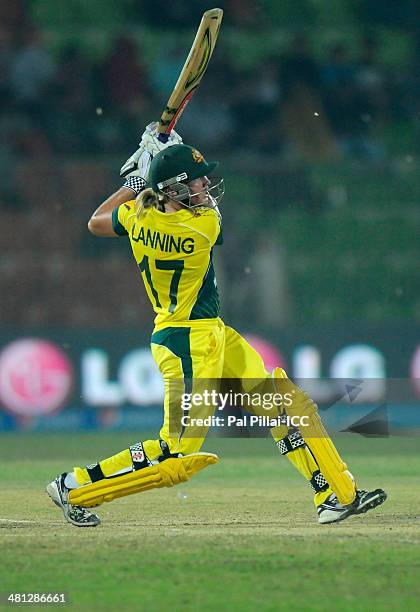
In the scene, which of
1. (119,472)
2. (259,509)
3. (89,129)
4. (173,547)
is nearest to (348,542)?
(173,547)

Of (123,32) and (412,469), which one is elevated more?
(123,32)

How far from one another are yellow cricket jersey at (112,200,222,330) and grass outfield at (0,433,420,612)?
104 centimetres

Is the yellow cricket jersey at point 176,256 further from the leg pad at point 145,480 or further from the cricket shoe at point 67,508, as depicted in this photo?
the cricket shoe at point 67,508

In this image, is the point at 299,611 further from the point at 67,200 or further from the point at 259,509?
the point at 67,200

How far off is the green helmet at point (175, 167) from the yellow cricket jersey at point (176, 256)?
0.46 feet

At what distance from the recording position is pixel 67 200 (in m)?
13.1

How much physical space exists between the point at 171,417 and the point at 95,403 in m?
6.68

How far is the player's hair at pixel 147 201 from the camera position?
648 cm

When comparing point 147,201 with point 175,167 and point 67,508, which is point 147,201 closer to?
point 175,167

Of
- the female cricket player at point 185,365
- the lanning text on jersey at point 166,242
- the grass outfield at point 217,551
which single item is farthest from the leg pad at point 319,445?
the lanning text on jersey at point 166,242

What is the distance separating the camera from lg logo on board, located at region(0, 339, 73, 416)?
12992 mm

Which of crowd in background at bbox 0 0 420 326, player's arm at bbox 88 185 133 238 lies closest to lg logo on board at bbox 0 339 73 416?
crowd in background at bbox 0 0 420 326

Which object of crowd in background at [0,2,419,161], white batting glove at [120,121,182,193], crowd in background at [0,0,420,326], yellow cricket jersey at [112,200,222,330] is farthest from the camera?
crowd in background at [0,2,419,161]

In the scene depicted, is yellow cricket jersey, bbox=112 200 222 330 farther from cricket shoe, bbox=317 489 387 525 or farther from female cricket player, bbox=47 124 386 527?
cricket shoe, bbox=317 489 387 525
